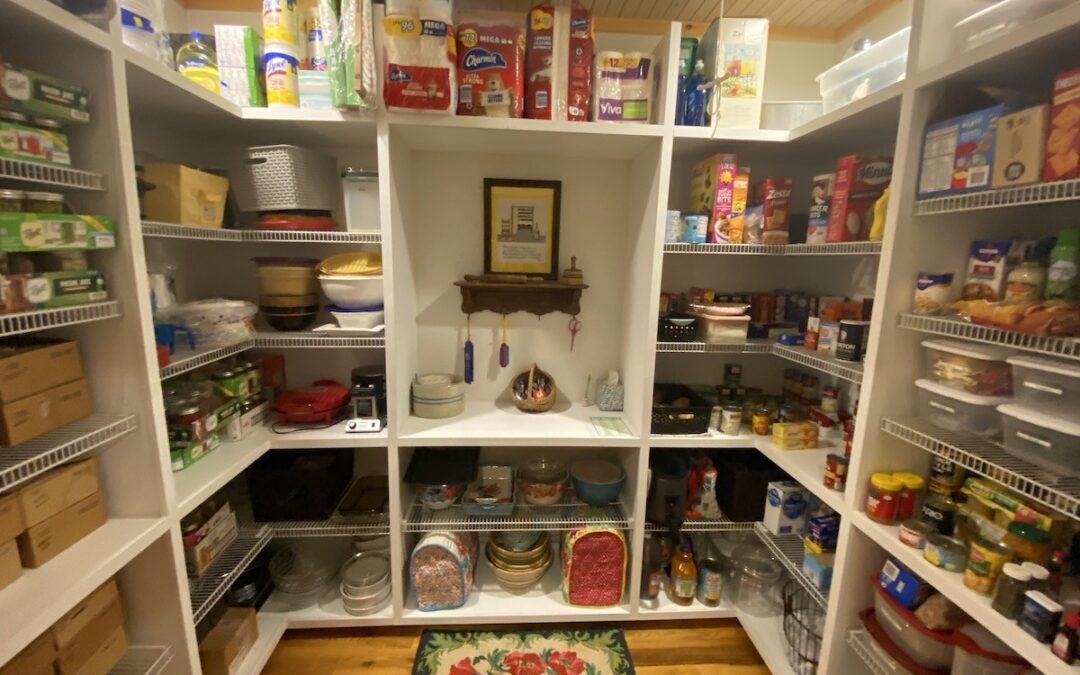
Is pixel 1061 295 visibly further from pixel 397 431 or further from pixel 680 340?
pixel 397 431

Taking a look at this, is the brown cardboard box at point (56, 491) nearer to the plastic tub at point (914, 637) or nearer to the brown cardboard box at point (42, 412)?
the brown cardboard box at point (42, 412)

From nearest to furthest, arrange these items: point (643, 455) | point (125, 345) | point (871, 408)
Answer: point (125, 345)
point (871, 408)
point (643, 455)

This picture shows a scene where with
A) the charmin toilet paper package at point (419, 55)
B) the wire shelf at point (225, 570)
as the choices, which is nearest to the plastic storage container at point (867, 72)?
the charmin toilet paper package at point (419, 55)

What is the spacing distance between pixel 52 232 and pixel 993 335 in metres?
1.84

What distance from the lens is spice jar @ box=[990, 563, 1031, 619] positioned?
33.3 inches

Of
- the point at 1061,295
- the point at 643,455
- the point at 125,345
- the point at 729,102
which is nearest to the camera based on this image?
the point at 1061,295

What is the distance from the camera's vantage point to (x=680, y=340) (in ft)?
5.34

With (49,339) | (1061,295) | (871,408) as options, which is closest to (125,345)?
(49,339)

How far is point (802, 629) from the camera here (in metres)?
1.50

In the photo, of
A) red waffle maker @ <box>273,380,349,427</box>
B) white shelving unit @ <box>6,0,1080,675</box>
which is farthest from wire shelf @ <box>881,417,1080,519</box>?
red waffle maker @ <box>273,380,349,427</box>

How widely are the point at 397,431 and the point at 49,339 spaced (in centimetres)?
88

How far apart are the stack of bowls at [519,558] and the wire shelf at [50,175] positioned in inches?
64.7

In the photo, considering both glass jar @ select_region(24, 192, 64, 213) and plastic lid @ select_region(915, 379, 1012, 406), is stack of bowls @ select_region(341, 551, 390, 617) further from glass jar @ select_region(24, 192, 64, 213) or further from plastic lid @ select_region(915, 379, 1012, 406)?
plastic lid @ select_region(915, 379, 1012, 406)

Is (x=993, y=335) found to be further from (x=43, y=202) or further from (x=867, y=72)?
(x=43, y=202)
